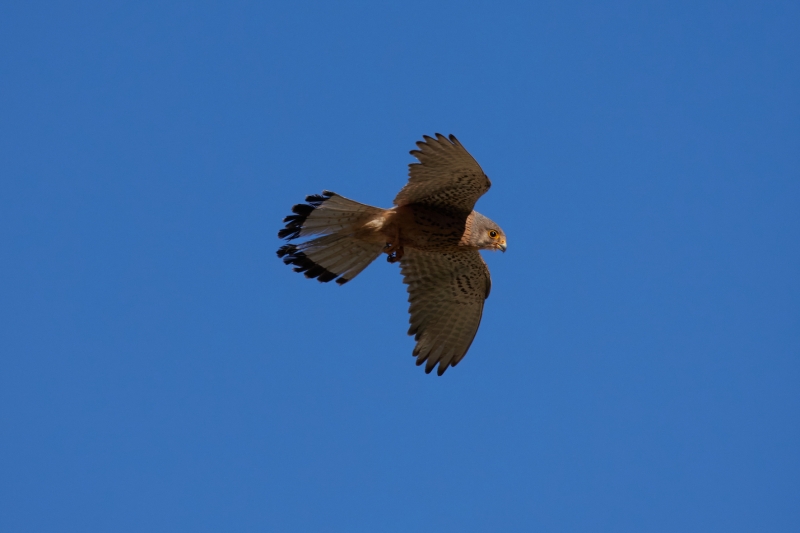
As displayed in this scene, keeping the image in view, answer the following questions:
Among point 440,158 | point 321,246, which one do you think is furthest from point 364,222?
point 440,158

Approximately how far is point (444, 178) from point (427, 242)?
0.95 meters

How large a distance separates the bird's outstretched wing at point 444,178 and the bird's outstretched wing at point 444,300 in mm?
933

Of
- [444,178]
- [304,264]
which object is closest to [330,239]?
[304,264]

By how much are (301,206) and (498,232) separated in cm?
218

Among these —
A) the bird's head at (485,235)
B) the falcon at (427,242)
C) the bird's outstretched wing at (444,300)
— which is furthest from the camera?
the bird's outstretched wing at (444,300)

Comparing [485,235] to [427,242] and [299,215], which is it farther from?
[299,215]

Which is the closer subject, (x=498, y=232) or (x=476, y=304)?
(x=498, y=232)

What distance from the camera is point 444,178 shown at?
889 cm

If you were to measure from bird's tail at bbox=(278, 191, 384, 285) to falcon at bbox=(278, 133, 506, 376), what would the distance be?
0.03 feet

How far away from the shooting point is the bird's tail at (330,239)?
912 centimetres

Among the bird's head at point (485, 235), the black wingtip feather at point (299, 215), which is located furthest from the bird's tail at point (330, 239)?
the bird's head at point (485, 235)

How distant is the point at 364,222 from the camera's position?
9336mm

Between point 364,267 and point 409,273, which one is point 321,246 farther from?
point 409,273

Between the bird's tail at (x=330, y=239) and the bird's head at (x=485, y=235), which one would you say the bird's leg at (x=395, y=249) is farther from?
the bird's head at (x=485, y=235)
